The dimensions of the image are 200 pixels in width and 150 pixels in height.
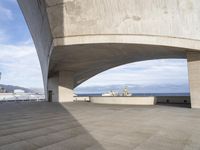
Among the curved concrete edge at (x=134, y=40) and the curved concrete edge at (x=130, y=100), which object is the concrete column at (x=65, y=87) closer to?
the curved concrete edge at (x=130, y=100)

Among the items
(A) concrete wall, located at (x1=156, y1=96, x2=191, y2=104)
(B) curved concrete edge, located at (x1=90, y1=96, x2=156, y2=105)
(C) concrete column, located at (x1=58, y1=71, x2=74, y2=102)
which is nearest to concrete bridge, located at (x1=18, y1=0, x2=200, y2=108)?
(B) curved concrete edge, located at (x1=90, y1=96, x2=156, y2=105)

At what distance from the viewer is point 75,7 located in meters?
16.1

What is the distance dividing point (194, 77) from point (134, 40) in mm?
5918

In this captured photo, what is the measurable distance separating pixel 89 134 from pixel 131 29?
11.6 meters

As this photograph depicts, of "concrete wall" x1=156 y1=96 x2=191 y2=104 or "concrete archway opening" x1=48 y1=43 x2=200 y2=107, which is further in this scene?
"concrete wall" x1=156 y1=96 x2=191 y2=104

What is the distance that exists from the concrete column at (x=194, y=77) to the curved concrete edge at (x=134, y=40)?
1.00 metres

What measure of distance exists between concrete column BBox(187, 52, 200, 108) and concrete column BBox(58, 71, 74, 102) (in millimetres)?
19119

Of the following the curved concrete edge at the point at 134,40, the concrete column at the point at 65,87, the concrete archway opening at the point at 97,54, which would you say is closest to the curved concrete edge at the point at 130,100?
the concrete archway opening at the point at 97,54

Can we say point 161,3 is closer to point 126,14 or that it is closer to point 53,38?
point 126,14

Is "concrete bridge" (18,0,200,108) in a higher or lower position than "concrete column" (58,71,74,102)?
higher

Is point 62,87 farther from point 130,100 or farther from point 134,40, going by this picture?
point 134,40

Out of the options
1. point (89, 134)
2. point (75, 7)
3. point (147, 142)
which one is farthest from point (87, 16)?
point (147, 142)

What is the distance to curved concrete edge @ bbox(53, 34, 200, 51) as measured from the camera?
15633mm

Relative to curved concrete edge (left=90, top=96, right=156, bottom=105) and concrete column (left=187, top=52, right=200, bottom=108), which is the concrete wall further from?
concrete column (left=187, top=52, right=200, bottom=108)
